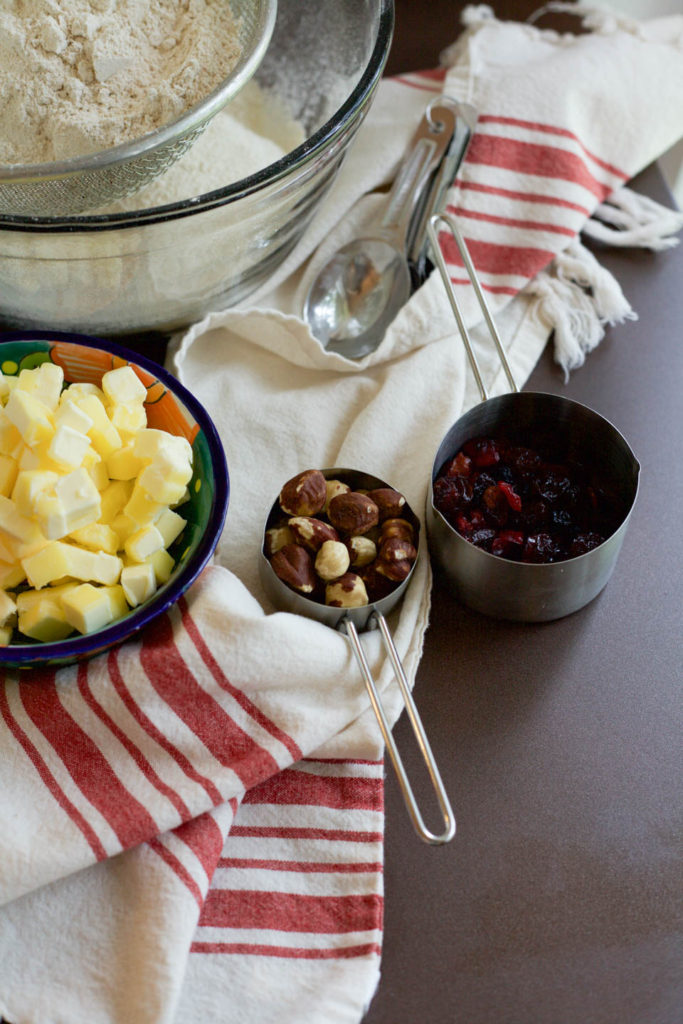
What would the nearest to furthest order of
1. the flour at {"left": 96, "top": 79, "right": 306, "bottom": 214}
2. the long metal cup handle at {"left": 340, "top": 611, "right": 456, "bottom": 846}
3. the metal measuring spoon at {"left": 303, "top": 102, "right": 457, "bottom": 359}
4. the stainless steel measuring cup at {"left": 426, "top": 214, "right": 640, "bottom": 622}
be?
1. the long metal cup handle at {"left": 340, "top": 611, "right": 456, "bottom": 846}
2. the stainless steel measuring cup at {"left": 426, "top": 214, "right": 640, "bottom": 622}
3. the flour at {"left": 96, "top": 79, "right": 306, "bottom": 214}
4. the metal measuring spoon at {"left": 303, "top": 102, "right": 457, "bottom": 359}

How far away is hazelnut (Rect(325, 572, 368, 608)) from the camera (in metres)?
0.77

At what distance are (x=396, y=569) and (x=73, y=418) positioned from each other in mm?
270

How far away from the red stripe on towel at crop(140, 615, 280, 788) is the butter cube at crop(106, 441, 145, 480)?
139 mm

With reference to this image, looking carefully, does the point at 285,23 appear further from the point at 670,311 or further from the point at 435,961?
the point at 435,961

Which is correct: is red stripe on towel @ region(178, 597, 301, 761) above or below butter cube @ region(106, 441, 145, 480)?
below

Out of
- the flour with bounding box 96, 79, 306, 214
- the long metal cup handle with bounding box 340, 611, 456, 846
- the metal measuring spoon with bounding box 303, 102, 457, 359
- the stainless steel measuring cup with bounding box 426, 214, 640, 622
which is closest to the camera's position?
the long metal cup handle with bounding box 340, 611, 456, 846

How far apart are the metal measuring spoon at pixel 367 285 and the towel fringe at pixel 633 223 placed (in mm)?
224

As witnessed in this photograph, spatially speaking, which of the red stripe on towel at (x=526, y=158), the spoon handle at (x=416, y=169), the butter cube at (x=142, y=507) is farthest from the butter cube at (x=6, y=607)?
the red stripe on towel at (x=526, y=158)

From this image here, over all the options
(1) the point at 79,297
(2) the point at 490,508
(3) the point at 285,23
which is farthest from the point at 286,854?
(3) the point at 285,23

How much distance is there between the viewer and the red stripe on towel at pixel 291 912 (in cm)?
71

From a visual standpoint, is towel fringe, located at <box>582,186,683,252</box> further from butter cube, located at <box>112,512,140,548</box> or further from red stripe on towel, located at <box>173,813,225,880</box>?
red stripe on towel, located at <box>173,813,225,880</box>

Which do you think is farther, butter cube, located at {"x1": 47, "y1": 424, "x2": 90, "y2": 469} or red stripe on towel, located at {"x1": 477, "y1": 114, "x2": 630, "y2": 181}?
red stripe on towel, located at {"x1": 477, "y1": 114, "x2": 630, "y2": 181}

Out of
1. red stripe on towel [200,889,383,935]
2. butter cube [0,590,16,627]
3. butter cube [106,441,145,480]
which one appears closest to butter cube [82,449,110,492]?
butter cube [106,441,145,480]

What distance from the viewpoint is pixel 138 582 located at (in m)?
0.75
